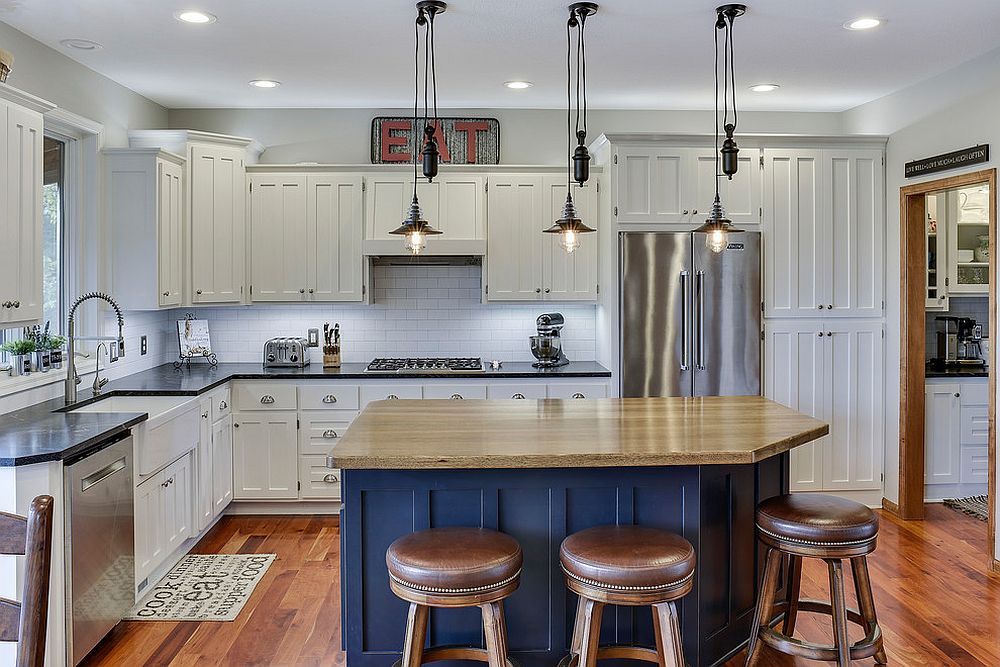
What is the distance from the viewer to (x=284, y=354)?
5.59m

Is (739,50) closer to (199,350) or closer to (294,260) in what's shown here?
(294,260)

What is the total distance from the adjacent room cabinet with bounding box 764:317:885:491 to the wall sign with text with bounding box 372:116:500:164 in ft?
7.65

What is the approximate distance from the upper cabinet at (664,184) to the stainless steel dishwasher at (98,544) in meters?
3.21

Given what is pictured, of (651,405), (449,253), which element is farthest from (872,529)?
(449,253)

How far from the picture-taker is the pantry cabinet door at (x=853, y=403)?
5371 mm

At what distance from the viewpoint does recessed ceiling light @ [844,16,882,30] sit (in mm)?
3825

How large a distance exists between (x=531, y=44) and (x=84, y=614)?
10.7 ft

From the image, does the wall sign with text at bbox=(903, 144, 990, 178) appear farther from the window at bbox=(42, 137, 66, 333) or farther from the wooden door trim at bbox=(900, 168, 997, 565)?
the window at bbox=(42, 137, 66, 333)

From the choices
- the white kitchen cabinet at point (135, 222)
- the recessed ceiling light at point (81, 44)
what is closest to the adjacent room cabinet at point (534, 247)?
the white kitchen cabinet at point (135, 222)

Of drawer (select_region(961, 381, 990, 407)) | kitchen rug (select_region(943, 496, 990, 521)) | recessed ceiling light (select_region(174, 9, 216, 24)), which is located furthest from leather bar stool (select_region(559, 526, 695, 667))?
drawer (select_region(961, 381, 990, 407))

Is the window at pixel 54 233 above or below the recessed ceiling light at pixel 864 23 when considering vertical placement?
below

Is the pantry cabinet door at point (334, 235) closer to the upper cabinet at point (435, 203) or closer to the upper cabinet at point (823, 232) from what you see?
the upper cabinet at point (435, 203)

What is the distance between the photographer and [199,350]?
5.62m

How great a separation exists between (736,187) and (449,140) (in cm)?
198
